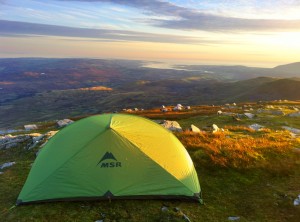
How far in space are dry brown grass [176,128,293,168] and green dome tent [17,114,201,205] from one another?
4.24m

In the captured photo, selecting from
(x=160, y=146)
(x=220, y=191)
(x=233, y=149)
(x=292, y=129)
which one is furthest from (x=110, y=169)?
(x=292, y=129)

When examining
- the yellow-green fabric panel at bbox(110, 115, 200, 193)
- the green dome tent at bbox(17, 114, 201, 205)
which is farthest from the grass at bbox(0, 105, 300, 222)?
the yellow-green fabric panel at bbox(110, 115, 200, 193)

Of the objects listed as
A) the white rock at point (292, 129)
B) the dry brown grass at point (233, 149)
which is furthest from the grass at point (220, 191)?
the white rock at point (292, 129)

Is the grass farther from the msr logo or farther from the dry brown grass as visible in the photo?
the msr logo

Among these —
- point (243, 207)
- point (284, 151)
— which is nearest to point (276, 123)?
point (284, 151)

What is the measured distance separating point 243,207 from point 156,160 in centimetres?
465

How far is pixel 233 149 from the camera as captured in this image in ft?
64.2

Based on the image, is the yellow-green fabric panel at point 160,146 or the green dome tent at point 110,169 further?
the yellow-green fabric panel at point 160,146

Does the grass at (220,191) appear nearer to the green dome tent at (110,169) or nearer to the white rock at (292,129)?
the green dome tent at (110,169)

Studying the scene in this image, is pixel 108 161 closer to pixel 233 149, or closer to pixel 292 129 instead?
pixel 233 149

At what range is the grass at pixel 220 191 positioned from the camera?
40.7 ft

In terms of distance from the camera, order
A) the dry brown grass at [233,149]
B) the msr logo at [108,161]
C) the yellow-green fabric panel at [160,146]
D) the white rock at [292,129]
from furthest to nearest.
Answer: the white rock at [292,129]
the dry brown grass at [233,149]
the yellow-green fabric panel at [160,146]
the msr logo at [108,161]

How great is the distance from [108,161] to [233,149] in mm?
9562

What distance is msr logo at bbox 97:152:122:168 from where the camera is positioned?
44.4 feet
